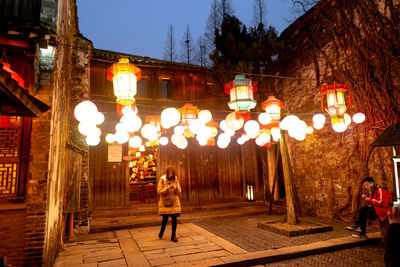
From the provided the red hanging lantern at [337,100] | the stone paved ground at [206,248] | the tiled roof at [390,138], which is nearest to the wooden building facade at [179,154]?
the stone paved ground at [206,248]

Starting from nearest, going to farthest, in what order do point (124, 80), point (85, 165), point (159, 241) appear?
1. point (124, 80)
2. point (159, 241)
3. point (85, 165)

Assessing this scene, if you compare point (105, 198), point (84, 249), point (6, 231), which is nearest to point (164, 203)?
point (84, 249)

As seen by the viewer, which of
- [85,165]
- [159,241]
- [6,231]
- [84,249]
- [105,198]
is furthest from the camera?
[105,198]

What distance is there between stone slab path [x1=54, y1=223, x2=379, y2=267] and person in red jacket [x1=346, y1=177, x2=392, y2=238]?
0.41m

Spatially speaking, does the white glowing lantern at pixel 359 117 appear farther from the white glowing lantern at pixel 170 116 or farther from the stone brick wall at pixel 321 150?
A: the white glowing lantern at pixel 170 116

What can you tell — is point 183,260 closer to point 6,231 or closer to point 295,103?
point 6,231

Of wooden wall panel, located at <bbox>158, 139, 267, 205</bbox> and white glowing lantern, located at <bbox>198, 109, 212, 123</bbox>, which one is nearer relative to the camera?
white glowing lantern, located at <bbox>198, 109, 212, 123</bbox>

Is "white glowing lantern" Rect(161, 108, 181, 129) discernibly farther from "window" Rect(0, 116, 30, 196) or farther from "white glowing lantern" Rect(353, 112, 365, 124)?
"white glowing lantern" Rect(353, 112, 365, 124)

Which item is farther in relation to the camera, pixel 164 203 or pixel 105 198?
pixel 105 198

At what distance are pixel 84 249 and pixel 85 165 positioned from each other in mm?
3167

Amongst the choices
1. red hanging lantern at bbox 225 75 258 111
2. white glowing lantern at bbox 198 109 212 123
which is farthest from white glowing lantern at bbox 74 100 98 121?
red hanging lantern at bbox 225 75 258 111

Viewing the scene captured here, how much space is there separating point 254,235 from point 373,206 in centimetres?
378

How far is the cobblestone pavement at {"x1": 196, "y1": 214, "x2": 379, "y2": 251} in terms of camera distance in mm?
7066

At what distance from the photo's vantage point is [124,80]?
18.8ft
